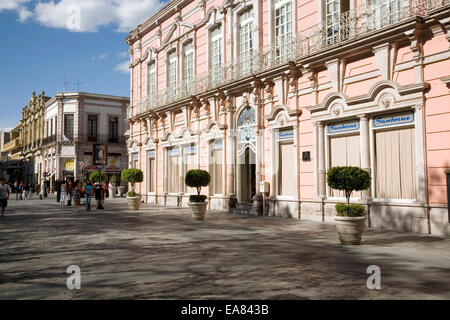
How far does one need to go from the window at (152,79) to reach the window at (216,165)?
7775 mm

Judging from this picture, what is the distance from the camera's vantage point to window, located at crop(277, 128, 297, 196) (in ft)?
49.1

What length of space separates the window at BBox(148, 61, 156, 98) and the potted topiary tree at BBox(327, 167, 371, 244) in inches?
705

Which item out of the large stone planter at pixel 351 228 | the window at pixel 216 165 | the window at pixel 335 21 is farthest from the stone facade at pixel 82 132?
the large stone planter at pixel 351 228

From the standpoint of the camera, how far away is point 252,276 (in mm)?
5973

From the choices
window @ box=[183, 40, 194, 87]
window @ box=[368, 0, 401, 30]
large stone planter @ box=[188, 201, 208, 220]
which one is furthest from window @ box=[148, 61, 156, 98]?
window @ box=[368, 0, 401, 30]

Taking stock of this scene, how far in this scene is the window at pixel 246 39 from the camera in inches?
681

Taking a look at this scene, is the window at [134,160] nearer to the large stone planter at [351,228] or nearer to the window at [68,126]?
the window at [68,126]

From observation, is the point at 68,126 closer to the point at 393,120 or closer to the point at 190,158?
the point at 190,158

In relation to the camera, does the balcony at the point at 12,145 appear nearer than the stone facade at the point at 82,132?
No

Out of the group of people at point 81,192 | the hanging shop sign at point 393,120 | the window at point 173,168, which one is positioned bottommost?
the group of people at point 81,192

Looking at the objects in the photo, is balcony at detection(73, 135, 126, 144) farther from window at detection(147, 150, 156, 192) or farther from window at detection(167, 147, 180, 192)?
window at detection(167, 147, 180, 192)

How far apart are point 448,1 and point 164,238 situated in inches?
357
